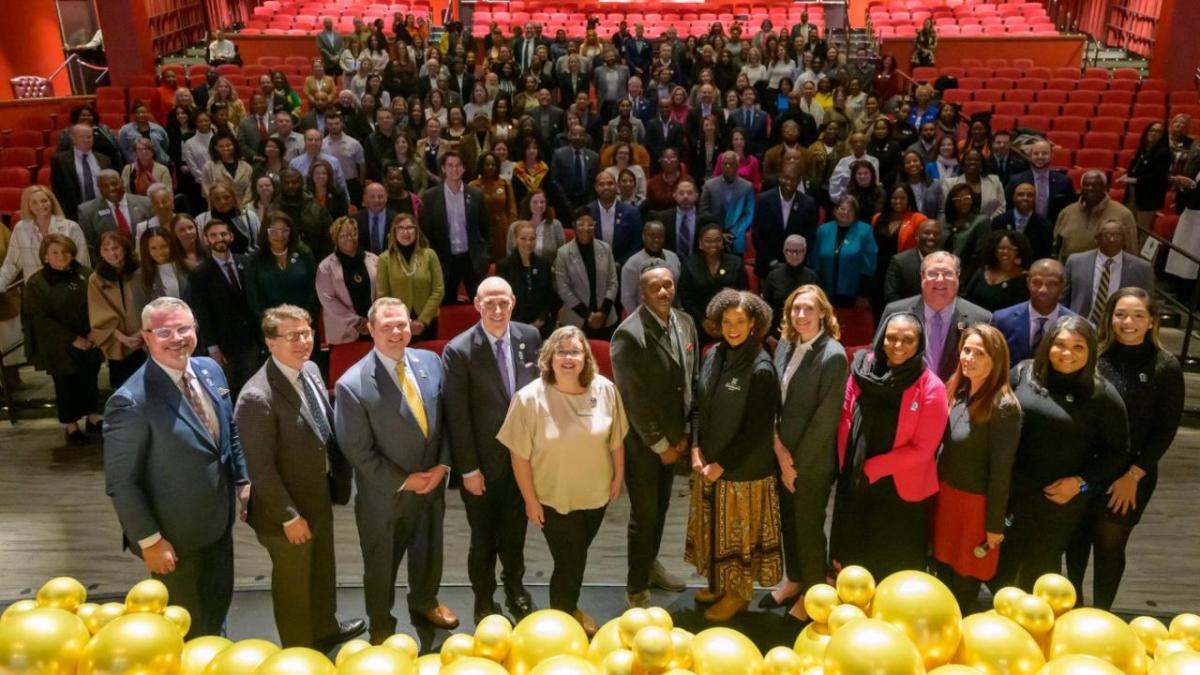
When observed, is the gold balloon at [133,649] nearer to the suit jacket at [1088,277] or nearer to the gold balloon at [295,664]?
the gold balloon at [295,664]

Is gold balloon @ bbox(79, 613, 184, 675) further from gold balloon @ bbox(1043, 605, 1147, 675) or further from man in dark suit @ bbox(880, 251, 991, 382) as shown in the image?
man in dark suit @ bbox(880, 251, 991, 382)

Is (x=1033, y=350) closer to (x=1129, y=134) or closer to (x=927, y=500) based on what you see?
(x=927, y=500)

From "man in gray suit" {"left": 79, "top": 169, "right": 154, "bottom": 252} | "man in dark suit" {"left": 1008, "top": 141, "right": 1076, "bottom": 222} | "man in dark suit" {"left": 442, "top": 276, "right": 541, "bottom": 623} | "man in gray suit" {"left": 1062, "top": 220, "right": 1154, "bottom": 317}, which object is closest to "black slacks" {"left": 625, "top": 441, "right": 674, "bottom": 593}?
"man in dark suit" {"left": 442, "top": 276, "right": 541, "bottom": 623}

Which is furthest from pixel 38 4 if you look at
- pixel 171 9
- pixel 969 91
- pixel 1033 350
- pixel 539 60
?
pixel 1033 350

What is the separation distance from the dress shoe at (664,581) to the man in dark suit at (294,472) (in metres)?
1.22

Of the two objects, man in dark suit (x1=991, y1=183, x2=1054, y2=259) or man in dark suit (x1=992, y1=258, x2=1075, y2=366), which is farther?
man in dark suit (x1=991, y1=183, x2=1054, y2=259)

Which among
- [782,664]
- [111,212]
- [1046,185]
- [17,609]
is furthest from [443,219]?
[782,664]

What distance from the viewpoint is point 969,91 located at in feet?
34.2

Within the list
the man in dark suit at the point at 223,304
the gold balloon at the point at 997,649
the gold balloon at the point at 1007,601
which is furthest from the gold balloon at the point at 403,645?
the man in dark suit at the point at 223,304

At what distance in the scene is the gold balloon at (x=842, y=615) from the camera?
1.52m

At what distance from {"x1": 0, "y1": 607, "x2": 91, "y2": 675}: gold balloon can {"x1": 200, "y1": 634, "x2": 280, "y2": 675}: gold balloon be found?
217 millimetres

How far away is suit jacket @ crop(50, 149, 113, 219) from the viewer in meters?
6.80

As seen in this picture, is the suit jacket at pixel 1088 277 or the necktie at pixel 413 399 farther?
the suit jacket at pixel 1088 277

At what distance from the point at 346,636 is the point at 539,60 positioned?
7166mm
